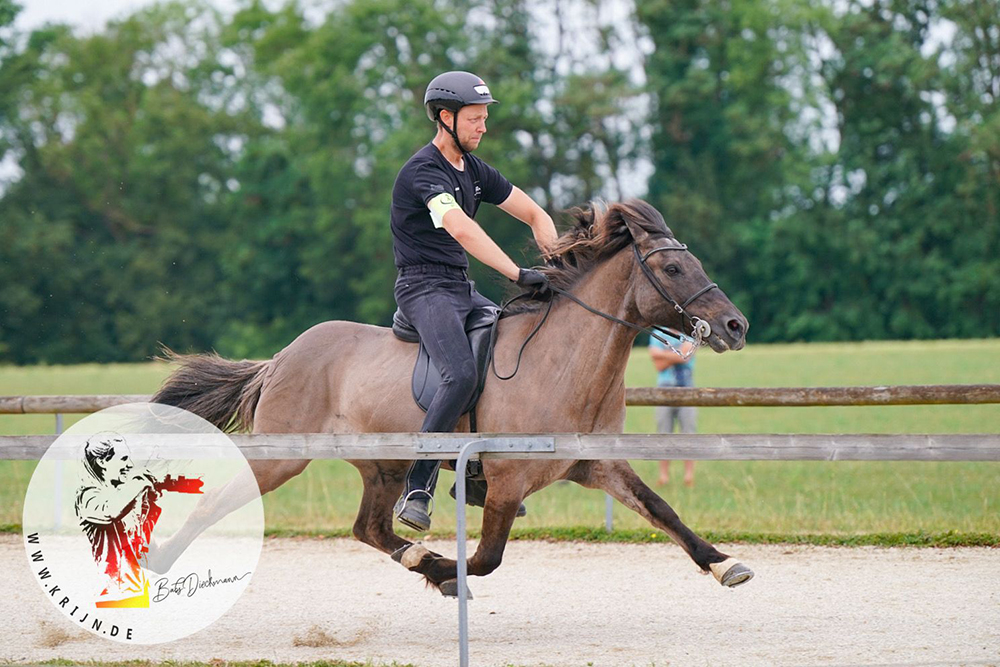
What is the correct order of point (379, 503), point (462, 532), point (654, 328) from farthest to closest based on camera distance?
point (379, 503) → point (654, 328) → point (462, 532)

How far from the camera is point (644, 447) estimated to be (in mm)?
4773

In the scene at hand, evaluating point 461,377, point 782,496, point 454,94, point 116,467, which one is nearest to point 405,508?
point 461,377

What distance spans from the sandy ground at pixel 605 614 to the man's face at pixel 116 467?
2.90 ft

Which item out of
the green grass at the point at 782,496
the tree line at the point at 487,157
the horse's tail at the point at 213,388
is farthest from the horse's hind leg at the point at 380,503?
the tree line at the point at 487,157

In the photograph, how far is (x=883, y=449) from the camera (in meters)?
4.63

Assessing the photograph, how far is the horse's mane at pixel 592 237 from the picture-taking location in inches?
234

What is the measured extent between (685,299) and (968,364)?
25.6m

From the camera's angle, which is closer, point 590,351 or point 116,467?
point 590,351

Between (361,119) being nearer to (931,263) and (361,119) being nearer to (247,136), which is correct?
(247,136)

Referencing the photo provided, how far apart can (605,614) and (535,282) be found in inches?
81.2

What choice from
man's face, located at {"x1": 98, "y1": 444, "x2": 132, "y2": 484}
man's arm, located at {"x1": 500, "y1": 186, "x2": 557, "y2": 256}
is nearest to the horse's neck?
man's arm, located at {"x1": 500, "y1": 186, "x2": 557, "y2": 256}

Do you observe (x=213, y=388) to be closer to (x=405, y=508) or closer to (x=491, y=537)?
(x=405, y=508)

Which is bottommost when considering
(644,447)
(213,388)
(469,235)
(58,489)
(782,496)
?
(782,496)

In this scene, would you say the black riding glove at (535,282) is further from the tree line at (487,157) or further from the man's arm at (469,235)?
the tree line at (487,157)
